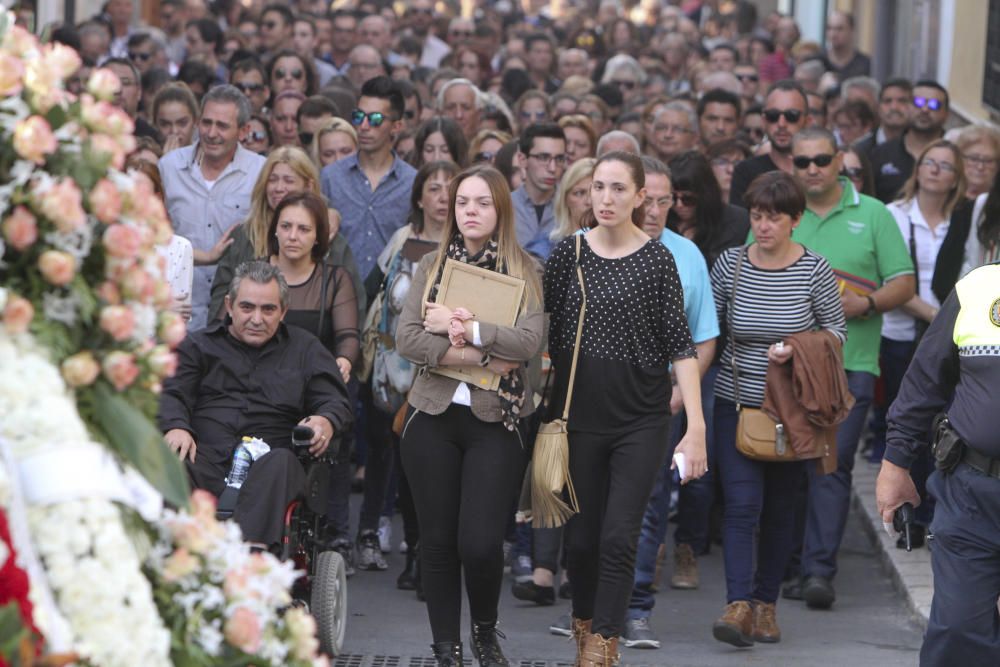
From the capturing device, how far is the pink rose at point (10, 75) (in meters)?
3.51

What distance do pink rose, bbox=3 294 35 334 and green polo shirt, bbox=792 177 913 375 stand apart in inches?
236

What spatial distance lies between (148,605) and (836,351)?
16.3 feet

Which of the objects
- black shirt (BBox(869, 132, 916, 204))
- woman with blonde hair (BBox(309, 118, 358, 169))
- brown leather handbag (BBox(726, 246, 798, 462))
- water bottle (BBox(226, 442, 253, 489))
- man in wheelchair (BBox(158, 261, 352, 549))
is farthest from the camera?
black shirt (BBox(869, 132, 916, 204))

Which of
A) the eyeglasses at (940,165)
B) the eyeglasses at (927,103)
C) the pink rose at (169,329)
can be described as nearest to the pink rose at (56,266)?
the pink rose at (169,329)

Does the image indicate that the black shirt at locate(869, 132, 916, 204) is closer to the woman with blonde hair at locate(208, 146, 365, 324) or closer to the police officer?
the woman with blonde hair at locate(208, 146, 365, 324)

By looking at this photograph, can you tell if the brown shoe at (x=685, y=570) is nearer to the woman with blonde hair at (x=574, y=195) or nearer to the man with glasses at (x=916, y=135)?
the woman with blonde hair at (x=574, y=195)

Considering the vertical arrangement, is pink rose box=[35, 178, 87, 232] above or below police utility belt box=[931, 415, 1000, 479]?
above

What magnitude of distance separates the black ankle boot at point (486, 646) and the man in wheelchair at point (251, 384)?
3.30ft

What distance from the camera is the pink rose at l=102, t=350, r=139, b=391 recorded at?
138 inches

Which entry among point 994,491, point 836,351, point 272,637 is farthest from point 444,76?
point 272,637

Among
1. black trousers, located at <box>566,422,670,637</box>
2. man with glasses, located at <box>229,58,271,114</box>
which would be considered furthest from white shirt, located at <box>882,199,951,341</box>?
man with glasses, located at <box>229,58,271,114</box>

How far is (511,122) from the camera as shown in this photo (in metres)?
12.7

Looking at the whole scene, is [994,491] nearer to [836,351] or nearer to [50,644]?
[836,351]

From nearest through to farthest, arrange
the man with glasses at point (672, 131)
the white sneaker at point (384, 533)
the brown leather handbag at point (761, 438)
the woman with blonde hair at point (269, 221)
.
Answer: the brown leather handbag at point (761, 438)
the woman with blonde hair at point (269, 221)
the white sneaker at point (384, 533)
the man with glasses at point (672, 131)
